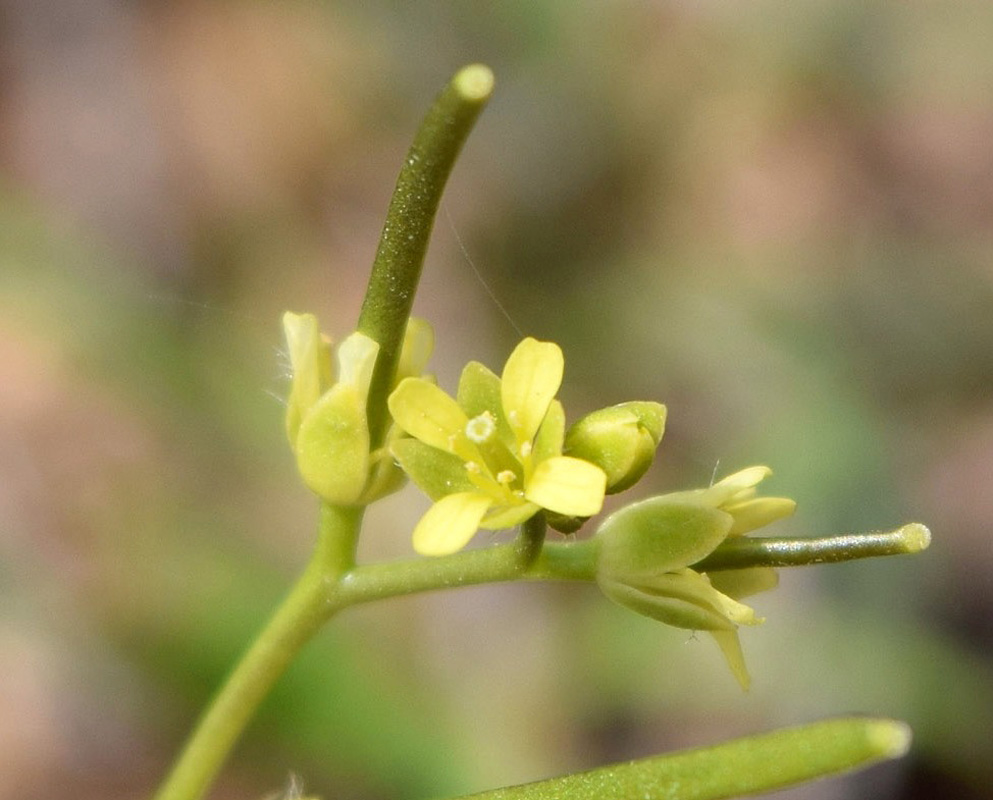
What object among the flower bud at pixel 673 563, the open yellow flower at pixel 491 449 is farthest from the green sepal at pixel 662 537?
the open yellow flower at pixel 491 449

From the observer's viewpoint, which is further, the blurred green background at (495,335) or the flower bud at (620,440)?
the blurred green background at (495,335)

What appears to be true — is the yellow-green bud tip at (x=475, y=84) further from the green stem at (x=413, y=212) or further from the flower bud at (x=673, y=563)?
the flower bud at (x=673, y=563)

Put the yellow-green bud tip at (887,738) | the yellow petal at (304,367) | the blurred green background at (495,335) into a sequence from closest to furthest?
the yellow-green bud tip at (887,738) < the yellow petal at (304,367) < the blurred green background at (495,335)

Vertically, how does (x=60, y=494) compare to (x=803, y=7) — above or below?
below

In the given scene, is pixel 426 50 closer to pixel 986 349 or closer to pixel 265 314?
pixel 265 314

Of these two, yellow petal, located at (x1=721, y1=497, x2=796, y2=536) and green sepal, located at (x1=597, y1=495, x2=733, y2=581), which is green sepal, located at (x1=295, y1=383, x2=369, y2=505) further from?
yellow petal, located at (x1=721, y1=497, x2=796, y2=536)

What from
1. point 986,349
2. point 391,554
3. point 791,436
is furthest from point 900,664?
point 391,554

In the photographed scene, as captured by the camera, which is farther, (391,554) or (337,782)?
(391,554)
